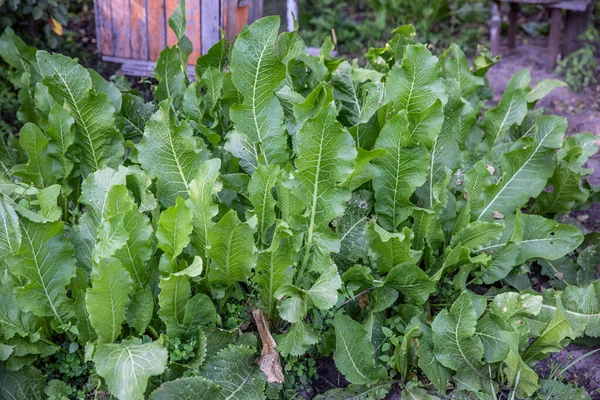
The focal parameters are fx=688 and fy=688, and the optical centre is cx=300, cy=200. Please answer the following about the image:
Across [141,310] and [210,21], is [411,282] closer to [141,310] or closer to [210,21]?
[141,310]

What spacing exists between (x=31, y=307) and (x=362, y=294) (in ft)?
4.46

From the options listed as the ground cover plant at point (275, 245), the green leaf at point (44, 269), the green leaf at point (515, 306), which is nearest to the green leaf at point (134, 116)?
the ground cover plant at point (275, 245)

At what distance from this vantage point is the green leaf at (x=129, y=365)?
2273mm

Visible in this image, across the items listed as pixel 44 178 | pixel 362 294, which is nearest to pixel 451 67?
pixel 362 294

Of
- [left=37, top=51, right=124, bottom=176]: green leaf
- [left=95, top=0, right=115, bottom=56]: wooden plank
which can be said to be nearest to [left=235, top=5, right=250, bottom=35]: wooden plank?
[left=95, top=0, right=115, bottom=56]: wooden plank

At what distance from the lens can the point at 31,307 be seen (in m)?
2.61

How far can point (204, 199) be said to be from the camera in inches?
103

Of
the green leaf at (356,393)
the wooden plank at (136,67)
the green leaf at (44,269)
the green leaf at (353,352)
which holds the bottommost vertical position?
the green leaf at (356,393)

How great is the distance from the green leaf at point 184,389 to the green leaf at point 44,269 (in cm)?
54

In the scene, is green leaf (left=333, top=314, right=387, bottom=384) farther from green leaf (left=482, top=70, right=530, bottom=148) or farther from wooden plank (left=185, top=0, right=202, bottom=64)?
wooden plank (left=185, top=0, right=202, bottom=64)

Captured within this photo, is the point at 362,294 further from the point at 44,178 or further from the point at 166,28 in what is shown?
the point at 166,28

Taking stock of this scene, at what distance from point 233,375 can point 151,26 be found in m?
2.67

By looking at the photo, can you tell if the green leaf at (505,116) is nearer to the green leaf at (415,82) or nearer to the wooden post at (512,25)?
the green leaf at (415,82)

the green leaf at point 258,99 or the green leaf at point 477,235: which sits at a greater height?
the green leaf at point 258,99
